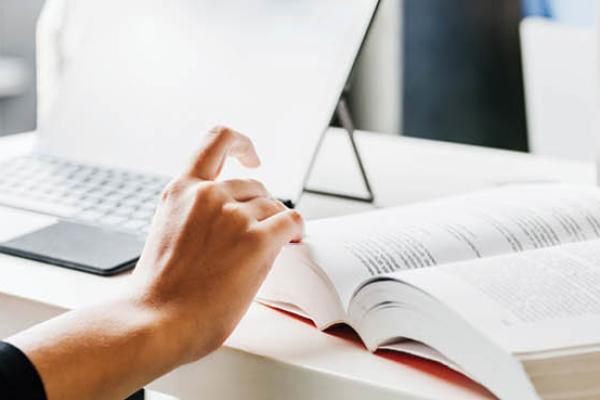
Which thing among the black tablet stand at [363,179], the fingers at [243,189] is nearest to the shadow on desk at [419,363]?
the fingers at [243,189]

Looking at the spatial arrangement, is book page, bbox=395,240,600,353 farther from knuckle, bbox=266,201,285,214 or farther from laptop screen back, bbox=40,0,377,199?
laptop screen back, bbox=40,0,377,199

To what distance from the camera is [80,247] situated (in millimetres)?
844

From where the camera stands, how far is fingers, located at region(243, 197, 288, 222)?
2.38 feet

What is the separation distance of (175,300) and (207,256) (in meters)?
0.04

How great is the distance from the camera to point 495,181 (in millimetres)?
1178

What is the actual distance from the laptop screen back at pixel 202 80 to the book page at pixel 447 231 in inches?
7.3

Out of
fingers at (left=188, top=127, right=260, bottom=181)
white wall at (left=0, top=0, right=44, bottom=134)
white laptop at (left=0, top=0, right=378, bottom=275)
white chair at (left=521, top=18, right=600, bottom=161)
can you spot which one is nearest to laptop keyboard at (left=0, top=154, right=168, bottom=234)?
white laptop at (left=0, top=0, right=378, bottom=275)

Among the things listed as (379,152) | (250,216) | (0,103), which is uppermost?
(250,216)

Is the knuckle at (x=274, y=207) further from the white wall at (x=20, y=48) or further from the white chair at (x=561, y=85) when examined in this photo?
the white wall at (x=20, y=48)

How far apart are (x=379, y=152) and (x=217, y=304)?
0.69 meters

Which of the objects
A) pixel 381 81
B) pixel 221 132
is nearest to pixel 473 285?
pixel 221 132

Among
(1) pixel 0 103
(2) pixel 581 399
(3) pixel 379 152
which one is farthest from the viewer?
(1) pixel 0 103

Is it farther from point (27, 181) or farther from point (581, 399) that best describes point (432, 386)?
point (27, 181)

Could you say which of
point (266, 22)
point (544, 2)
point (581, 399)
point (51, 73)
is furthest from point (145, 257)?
point (544, 2)
